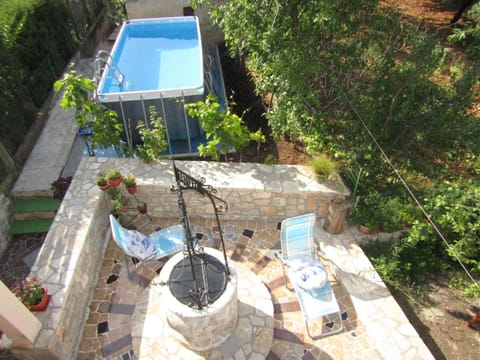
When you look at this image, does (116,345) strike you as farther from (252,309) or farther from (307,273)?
(307,273)

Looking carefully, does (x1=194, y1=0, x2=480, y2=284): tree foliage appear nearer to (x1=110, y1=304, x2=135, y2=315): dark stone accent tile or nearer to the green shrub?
the green shrub

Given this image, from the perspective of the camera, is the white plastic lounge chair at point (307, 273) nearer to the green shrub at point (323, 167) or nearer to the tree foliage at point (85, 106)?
the green shrub at point (323, 167)

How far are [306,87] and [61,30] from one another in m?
7.81

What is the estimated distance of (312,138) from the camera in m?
6.30

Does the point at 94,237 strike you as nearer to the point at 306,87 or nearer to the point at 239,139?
the point at 239,139

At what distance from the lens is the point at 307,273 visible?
4961 mm

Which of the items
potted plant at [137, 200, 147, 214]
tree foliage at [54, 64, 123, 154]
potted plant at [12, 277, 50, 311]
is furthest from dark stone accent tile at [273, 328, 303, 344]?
tree foliage at [54, 64, 123, 154]

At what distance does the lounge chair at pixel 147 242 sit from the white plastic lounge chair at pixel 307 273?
Result: 160 cm

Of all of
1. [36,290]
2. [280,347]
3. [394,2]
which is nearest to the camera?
[36,290]

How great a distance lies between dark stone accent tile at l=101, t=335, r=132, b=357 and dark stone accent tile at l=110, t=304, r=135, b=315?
361mm

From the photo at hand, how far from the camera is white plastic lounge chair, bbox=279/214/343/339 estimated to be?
4680 mm

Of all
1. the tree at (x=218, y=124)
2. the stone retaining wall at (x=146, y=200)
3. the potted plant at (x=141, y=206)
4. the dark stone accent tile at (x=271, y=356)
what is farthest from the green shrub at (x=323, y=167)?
the potted plant at (x=141, y=206)

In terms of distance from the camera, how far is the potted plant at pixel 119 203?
5660 mm

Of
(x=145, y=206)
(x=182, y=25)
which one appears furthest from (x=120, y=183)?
(x=182, y=25)
